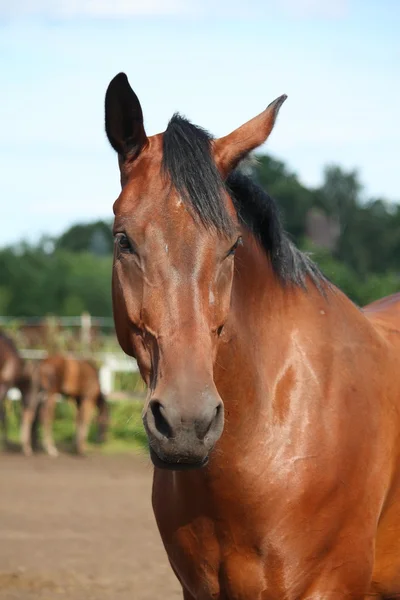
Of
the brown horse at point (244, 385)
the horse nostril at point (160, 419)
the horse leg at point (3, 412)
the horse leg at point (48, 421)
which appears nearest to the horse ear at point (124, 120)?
the brown horse at point (244, 385)

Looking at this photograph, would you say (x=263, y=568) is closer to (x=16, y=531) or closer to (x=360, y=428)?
(x=360, y=428)

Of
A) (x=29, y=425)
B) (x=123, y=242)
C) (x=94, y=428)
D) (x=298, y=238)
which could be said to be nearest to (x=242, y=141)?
(x=123, y=242)

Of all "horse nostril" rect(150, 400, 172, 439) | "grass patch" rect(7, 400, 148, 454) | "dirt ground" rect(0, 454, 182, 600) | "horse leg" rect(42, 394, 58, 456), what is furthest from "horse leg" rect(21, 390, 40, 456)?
"horse nostril" rect(150, 400, 172, 439)

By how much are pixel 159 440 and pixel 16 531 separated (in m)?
6.97

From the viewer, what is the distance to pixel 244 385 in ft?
10.9

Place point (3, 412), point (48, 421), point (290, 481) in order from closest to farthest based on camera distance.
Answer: point (290, 481), point (48, 421), point (3, 412)

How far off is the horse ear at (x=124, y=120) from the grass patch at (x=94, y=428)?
13420 mm

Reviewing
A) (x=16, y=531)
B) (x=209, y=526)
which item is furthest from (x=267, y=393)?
(x=16, y=531)

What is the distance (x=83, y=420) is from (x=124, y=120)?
13192 millimetres

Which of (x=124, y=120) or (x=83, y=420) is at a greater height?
(x=124, y=120)

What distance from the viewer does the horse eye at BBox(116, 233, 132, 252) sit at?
10.0 feet

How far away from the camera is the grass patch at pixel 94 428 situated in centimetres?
1686

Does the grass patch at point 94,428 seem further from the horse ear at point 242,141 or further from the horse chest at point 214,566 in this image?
the horse ear at point 242,141

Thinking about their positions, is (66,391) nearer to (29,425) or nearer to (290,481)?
(29,425)
